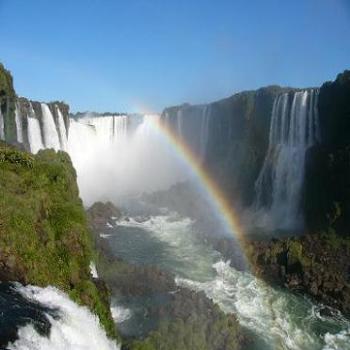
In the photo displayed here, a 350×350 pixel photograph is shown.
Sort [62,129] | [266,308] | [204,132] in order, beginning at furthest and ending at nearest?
[204,132] < [62,129] < [266,308]

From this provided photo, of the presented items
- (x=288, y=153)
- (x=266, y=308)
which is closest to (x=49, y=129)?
(x=288, y=153)

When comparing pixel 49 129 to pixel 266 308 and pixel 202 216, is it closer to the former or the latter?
pixel 202 216

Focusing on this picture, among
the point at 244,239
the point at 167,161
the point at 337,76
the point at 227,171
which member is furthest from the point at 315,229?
the point at 167,161

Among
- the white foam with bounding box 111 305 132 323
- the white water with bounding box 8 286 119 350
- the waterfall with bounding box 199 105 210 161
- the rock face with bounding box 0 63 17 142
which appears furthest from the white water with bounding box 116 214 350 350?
the waterfall with bounding box 199 105 210 161

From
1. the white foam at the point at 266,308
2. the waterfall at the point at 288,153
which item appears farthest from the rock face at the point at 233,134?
the white foam at the point at 266,308

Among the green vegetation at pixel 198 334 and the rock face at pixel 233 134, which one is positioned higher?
the rock face at pixel 233 134

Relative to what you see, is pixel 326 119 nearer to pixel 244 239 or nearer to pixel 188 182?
pixel 244 239

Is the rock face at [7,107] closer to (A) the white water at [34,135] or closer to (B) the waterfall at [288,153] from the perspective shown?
(A) the white water at [34,135]
